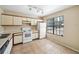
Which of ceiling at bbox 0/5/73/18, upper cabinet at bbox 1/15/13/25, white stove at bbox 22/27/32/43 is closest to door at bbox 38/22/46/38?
white stove at bbox 22/27/32/43

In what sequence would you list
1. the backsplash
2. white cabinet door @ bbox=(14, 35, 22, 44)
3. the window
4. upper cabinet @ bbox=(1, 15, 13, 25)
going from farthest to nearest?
the backsplash, the window, white cabinet door @ bbox=(14, 35, 22, 44), upper cabinet @ bbox=(1, 15, 13, 25)

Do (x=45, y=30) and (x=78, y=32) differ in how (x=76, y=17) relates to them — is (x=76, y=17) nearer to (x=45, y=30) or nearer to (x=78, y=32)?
(x=78, y=32)

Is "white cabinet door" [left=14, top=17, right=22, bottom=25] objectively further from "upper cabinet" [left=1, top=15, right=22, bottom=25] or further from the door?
the door

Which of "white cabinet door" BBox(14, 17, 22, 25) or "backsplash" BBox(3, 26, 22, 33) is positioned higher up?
"white cabinet door" BBox(14, 17, 22, 25)

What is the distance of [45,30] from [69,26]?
126 inches

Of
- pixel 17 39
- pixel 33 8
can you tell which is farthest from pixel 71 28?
pixel 17 39

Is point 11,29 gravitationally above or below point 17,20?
below

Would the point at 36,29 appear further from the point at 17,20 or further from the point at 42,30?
the point at 17,20

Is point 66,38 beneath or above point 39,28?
beneath
